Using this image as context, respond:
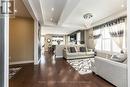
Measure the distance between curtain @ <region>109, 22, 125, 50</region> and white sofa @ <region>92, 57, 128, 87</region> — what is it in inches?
111

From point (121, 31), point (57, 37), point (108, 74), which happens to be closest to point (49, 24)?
point (121, 31)

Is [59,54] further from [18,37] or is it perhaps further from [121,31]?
[121,31]

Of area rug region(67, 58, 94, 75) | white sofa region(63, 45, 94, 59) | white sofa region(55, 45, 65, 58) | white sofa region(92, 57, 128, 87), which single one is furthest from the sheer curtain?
white sofa region(92, 57, 128, 87)

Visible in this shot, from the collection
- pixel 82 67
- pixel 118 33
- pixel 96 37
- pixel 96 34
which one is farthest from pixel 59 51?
pixel 118 33

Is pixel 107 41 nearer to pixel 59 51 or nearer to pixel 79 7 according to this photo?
pixel 59 51

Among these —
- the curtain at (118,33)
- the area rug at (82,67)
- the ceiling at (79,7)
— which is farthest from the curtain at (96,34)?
the area rug at (82,67)

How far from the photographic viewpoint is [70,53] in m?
6.93

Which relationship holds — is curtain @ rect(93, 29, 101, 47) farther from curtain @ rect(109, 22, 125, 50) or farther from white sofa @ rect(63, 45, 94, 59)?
curtain @ rect(109, 22, 125, 50)

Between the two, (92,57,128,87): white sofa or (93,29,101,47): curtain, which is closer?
(92,57,128,87): white sofa

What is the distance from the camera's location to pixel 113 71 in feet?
9.04

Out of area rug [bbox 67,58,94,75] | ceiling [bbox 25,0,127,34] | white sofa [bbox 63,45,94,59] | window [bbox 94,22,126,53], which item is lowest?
area rug [bbox 67,58,94,75]

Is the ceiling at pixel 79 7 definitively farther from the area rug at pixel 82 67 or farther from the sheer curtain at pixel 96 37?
A: the area rug at pixel 82 67

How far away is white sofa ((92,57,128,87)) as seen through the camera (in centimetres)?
243

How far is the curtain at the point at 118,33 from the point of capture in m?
5.38
